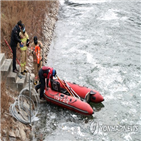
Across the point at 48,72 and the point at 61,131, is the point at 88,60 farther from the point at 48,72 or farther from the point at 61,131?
the point at 61,131

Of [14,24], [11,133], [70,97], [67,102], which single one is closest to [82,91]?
[70,97]

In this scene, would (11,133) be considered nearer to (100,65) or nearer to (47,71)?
(47,71)

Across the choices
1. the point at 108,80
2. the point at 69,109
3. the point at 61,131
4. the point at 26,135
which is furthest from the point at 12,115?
the point at 108,80

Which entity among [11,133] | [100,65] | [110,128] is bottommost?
[110,128]

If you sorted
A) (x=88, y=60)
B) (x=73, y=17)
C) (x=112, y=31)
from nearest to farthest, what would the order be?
(x=88, y=60) → (x=112, y=31) → (x=73, y=17)

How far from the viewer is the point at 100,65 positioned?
1193 cm

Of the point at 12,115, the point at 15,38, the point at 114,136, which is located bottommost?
the point at 114,136

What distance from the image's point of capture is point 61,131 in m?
7.35

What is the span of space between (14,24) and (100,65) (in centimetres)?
486

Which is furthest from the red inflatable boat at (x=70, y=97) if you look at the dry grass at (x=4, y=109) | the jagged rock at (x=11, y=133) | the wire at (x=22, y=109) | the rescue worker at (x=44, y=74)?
the jagged rock at (x=11, y=133)

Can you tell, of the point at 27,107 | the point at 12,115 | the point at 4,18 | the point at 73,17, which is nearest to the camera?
the point at 12,115

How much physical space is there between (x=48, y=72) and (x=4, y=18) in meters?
4.31

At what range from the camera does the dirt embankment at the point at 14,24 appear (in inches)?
238

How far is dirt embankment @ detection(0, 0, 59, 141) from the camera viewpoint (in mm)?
6055
